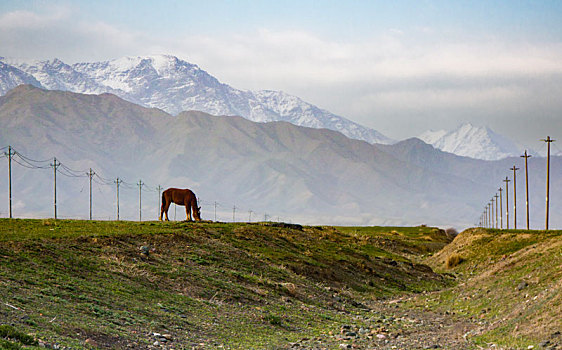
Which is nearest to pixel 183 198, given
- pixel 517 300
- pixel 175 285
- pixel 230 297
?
pixel 175 285

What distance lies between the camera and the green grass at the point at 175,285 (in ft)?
79.4

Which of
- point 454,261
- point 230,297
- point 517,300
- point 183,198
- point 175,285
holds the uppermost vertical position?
point 183,198

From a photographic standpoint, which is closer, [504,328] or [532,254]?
[504,328]

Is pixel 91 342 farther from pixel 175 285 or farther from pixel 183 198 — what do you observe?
pixel 183 198

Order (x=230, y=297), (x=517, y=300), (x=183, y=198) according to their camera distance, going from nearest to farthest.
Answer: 1. (x=517, y=300)
2. (x=230, y=297)
3. (x=183, y=198)

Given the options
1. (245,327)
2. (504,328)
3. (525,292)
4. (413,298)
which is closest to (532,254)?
(413,298)

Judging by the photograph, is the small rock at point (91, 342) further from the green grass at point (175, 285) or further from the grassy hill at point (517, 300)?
the grassy hill at point (517, 300)

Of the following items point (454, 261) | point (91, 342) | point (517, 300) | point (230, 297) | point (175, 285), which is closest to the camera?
point (91, 342)

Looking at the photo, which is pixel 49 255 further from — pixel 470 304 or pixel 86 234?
pixel 470 304

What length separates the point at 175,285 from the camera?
109 ft

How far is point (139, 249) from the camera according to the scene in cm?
3838

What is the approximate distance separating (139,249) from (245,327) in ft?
38.0

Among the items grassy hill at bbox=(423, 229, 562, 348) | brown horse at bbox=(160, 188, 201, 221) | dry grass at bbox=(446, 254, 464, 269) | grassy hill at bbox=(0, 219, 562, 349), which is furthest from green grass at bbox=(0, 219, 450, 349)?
dry grass at bbox=(446, 254, 464, 269)

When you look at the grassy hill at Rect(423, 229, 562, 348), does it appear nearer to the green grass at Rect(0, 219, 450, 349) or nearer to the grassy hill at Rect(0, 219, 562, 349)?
Result: the grassy hill at Rect(0, 219, 562, 349)
